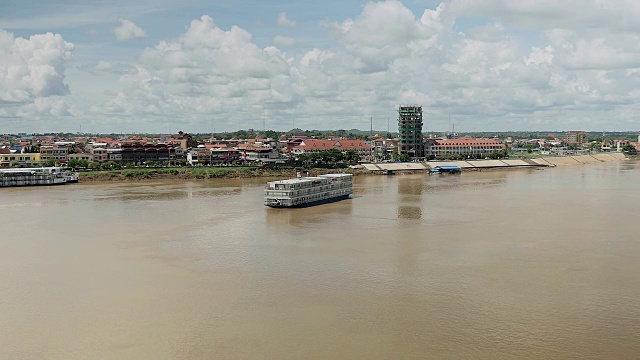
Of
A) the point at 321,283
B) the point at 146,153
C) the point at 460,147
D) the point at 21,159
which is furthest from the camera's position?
the point at 460,147

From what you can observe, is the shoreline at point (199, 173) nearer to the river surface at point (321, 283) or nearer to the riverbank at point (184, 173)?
the riverbank at point (184, 173)

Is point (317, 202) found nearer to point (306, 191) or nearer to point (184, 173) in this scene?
point (306, 191)

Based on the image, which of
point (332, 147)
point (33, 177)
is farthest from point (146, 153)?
point (332, 147)

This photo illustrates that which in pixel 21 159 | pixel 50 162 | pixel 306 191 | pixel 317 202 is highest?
pixel 21 159

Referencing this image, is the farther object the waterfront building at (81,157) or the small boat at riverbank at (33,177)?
the waterfront building at (81,157)

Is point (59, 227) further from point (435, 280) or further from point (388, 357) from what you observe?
point (388, 357)

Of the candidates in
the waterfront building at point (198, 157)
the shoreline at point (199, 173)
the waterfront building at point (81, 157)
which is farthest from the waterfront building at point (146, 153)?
the shoreline at point (199, 173)
